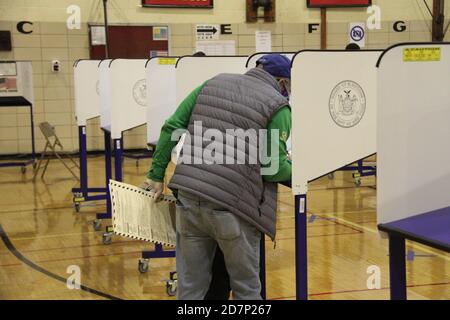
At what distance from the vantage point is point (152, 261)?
4863mm

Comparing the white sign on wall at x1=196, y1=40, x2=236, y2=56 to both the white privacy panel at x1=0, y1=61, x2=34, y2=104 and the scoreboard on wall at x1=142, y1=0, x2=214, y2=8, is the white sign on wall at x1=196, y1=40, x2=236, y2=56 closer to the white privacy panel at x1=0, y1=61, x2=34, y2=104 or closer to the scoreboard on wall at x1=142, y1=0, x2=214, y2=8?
the scoreboard on wall at x1=142, y1=0, x2=214, y2=8

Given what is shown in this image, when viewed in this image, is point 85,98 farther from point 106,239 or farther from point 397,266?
point 397,266

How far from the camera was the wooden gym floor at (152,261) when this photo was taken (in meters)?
4.12

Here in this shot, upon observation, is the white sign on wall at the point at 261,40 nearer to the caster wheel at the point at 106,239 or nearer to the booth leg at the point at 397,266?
the caster wheel at the point at 106,239

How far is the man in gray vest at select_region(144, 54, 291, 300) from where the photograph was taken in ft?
8.96

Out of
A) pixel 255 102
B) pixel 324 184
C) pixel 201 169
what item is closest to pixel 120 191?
pixel 201 169

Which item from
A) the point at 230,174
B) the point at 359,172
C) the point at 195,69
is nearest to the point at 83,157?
the point at 195,69

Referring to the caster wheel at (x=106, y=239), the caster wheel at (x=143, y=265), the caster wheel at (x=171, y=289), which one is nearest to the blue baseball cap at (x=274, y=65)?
the caster wheel at (x=171, y=289)

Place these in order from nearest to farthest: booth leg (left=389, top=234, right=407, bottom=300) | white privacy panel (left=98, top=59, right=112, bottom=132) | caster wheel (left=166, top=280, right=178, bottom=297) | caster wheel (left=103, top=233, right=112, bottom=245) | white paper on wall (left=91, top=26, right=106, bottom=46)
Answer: booth leg (left=389, top=234, right=407, bottom=300) → caster wheel (left=166, top=280, right=178, bottom=297) → caster wheel (left=103, top=233, right=112, bottom=245) → white privacy panel (left=98, top=59, right=112, bottom=132) → white paper on wall (left=91, top=26, right=106, bottom=46)

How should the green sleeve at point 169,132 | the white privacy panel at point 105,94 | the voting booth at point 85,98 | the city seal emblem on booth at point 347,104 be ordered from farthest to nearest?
the voting booth at point 85,98 → the white privacy panel at point 105,94 → the city seal emblem on booth at point 347,104 → the green sleeve at point 169,132

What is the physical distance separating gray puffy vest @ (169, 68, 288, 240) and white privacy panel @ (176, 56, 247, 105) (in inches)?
57.0

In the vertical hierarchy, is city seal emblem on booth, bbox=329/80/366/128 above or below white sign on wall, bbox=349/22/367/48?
below

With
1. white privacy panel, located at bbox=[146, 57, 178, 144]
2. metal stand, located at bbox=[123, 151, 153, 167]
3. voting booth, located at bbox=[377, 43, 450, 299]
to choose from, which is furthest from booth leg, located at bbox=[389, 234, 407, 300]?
metal stand, located at bbox=[123, 151, 153, 167]

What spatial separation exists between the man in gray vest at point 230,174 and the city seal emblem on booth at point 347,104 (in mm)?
480
